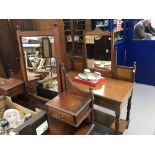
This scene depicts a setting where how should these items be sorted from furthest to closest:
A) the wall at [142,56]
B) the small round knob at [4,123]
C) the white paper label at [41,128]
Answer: the wall at [142,56], the small round knob at [4,123], the white paper label at [41,128]

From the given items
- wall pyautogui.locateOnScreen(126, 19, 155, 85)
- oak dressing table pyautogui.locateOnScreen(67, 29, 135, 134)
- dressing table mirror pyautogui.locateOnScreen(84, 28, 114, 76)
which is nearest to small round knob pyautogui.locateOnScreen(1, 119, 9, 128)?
oak dressing table pyautogui.locateOnScreen(67, 29, 135, 134)

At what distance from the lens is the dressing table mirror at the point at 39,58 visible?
146cm

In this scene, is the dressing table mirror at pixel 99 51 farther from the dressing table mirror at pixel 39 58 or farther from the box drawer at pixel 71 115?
the box drawer at pixel 71 115

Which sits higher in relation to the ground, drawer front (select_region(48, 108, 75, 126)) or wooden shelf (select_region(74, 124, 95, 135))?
drawer front (select_region(48, 108, 75, 126))

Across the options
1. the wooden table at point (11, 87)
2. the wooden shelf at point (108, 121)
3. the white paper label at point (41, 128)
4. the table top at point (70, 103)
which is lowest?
the wooden shelf at point (108, 121)

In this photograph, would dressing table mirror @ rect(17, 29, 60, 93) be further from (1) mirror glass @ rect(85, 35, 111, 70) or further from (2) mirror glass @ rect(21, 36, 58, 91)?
(1) mirror glass @ rect(85, 35, 111, 70)

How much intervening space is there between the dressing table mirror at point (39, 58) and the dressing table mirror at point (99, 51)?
72 cm

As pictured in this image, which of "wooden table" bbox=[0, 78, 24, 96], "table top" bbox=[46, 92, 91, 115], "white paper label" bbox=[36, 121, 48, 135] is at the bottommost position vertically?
"white paper label" bbox=[36, 121, 48, 135]

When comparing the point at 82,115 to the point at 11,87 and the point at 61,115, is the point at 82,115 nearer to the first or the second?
the point at 61,115

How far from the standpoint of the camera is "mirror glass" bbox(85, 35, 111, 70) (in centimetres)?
210

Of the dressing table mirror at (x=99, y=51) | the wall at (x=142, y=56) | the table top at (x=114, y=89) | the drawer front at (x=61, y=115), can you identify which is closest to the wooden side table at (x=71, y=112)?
the drawer front at (x=61, y=115)

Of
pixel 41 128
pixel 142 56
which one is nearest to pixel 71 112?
pixel 41 128
